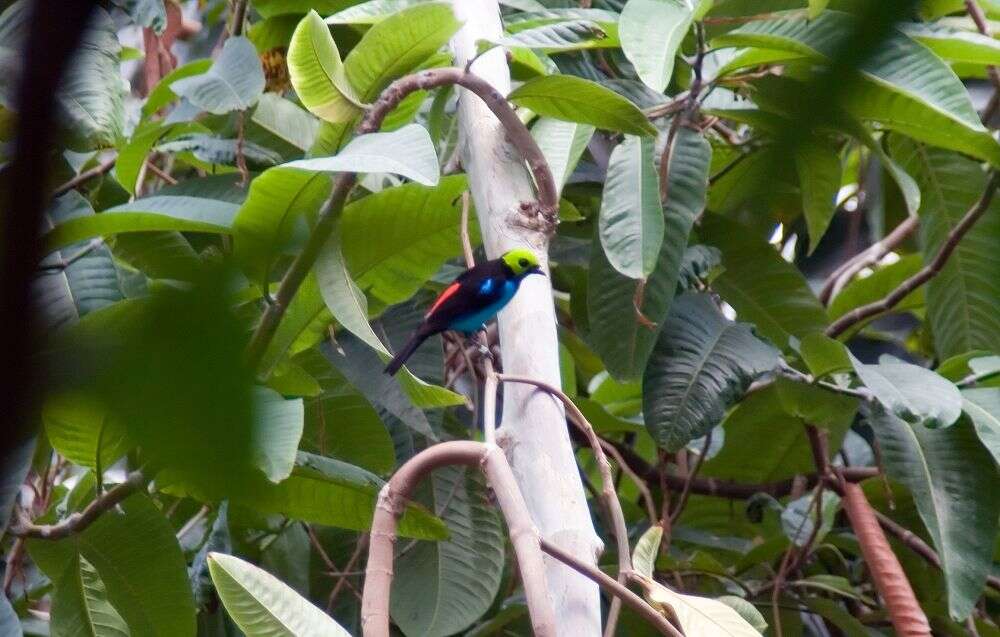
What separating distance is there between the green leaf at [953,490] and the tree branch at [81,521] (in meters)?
1.38

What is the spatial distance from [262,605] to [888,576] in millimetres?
1324

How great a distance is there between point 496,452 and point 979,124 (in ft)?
4.23

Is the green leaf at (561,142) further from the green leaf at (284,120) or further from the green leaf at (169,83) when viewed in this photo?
the green leaf at (169,83)

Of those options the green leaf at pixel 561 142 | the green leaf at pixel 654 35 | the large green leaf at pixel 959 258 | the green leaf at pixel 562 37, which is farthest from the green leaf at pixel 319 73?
the large green leaf at pixel 959 258

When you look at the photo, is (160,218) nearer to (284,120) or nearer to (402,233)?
(402,233)

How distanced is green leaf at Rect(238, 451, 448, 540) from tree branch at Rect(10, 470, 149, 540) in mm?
222

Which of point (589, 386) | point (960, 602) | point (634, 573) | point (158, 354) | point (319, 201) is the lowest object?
point (589, 386)

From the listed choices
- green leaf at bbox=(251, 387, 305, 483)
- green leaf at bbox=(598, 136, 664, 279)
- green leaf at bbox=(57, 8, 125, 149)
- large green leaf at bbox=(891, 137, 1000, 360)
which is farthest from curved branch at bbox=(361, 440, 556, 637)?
large green leaf at bbox=(891, 137, 1000, 360)

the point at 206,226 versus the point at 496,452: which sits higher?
the point at 496,452

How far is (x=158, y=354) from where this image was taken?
36 centimetres

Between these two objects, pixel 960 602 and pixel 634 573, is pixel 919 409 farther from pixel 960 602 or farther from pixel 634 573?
pixel 634 573

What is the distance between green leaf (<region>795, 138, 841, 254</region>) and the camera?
2.51m

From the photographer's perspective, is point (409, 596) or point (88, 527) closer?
point (88, 527)

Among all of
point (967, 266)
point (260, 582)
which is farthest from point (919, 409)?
point (260, 582)
